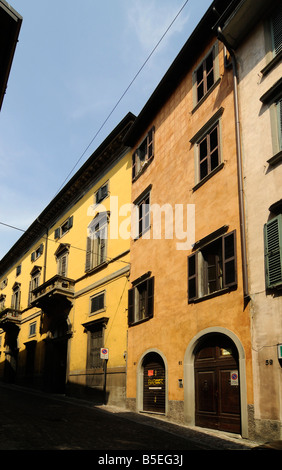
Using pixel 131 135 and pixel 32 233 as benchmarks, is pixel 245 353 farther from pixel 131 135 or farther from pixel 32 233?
pixel 32 233

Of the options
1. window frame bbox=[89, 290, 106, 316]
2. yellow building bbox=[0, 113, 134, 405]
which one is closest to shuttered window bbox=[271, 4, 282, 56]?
yellow building bbox=[0, 113, 134, 405]

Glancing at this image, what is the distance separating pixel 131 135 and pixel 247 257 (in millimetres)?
11108

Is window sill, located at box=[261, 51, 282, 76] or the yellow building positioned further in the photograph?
the yellow building

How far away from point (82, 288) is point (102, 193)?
5171mm

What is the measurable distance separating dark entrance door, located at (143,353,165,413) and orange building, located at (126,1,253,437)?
0.03 metres

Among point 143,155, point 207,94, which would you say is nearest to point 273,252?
point 207,94

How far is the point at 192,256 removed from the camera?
1382 centimetres

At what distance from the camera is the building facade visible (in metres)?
9.91

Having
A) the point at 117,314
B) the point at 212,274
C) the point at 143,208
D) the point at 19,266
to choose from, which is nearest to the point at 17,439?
the point at 212,274

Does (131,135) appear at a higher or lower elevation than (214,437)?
higher

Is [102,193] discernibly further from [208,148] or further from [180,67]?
[208,148]

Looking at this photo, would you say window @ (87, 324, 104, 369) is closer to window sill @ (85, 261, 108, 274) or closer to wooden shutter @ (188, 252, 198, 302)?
window sill @ (85, 261, 108, 274)

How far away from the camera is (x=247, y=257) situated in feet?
37.3

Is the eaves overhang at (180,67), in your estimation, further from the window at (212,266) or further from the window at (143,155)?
the window at (212,266)
